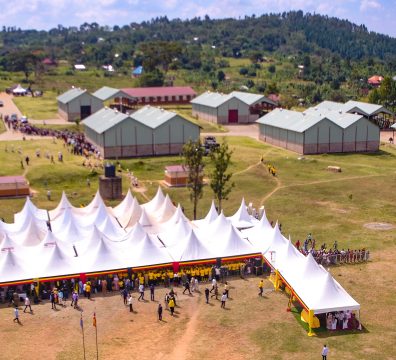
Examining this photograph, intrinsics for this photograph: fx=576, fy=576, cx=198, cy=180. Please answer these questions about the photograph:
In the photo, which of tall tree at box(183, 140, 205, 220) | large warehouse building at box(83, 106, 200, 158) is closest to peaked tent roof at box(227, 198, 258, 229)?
tall tree at box(183, 140, 205, 220)

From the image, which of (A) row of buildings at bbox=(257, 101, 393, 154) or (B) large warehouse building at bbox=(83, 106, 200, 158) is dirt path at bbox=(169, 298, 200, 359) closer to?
(B) large warehouse building at bbox=(83, 106, 200, 158)

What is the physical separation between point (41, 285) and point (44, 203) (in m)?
20.4

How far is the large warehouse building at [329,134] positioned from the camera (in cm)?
7538

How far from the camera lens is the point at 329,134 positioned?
2995 inches

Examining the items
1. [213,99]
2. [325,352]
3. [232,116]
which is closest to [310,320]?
[325,352]

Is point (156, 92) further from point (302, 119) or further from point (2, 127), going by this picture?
point (302, 119)

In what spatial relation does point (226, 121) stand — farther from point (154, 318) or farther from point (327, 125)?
point (154, 318)

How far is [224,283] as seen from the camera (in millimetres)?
36625

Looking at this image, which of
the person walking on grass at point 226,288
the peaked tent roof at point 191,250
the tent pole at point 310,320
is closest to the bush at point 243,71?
the peaked tent roof at point 191,250

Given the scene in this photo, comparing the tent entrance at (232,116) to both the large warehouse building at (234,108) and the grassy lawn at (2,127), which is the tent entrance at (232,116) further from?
the grassy lawn at (2,127)

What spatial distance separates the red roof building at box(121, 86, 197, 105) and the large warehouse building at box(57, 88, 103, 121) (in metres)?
16.3

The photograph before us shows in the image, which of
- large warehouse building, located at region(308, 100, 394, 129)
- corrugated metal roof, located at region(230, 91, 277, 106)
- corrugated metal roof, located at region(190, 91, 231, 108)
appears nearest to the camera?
large warehouse building, located at region(308, 100, 394, 129)

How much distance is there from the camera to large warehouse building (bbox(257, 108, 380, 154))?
247 ft

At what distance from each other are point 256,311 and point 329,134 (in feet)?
157
